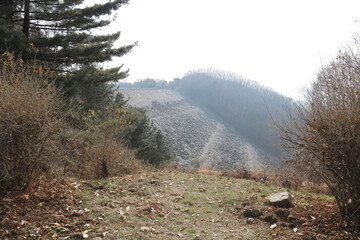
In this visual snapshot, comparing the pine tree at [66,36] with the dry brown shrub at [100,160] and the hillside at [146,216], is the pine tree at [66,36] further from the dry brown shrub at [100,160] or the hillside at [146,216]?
the hillside at [146,216]

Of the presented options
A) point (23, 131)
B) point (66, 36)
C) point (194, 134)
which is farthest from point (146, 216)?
point (194, 134)

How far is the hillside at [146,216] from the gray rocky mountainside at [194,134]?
3100 centimetres

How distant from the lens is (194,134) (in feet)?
160

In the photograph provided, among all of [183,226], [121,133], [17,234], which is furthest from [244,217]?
[121,133]

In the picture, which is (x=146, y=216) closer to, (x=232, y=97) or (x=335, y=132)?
(x=335, y=132)

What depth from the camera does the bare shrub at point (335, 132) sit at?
404cm

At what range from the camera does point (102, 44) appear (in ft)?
Answer: 38.7

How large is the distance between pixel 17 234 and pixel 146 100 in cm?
4800

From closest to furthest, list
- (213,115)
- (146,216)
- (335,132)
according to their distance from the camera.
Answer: (335,132) < (146,216) < (213,115)

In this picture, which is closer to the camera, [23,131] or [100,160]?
[23,131]

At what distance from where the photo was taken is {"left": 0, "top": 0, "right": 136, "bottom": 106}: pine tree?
10.4 m

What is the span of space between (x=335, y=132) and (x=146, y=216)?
128 inches

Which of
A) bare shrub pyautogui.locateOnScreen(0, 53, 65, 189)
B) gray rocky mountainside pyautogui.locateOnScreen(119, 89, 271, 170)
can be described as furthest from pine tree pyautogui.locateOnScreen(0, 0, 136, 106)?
gray rocky mountainside pyautogui.locateOnScreen(119, 89, 271, 170)

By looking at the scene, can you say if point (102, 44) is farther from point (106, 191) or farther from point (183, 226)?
point (183, 226)
